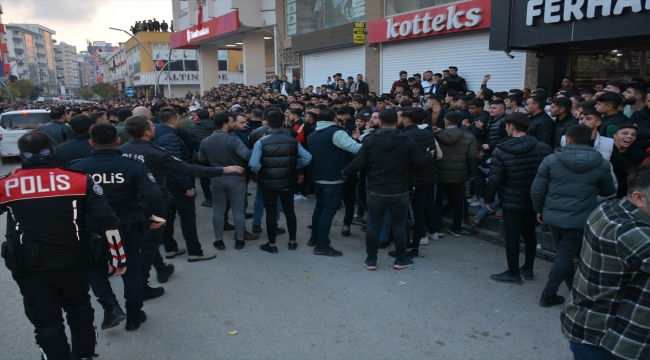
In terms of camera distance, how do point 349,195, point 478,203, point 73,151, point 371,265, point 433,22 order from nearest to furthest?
1. point 371,265
2. point 73,151
3. point 349,195
4. point 478,203
5. point 433,22

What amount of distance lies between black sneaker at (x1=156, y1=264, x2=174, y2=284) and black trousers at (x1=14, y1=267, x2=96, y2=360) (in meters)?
1.82

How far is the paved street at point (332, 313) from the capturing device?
377cm

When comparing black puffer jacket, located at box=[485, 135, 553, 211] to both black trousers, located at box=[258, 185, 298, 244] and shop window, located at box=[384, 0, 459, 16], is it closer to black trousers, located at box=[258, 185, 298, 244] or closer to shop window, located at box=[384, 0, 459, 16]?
black trousers, located at box=[258, 185, 298, 244]

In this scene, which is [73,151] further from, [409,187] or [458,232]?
[458,232]

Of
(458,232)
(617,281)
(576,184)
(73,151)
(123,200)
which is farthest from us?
(458,232)

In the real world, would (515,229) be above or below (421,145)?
below

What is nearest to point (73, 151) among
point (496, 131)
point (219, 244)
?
point (219, 244)

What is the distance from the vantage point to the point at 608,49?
9.68m

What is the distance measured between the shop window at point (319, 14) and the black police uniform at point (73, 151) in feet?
40.6

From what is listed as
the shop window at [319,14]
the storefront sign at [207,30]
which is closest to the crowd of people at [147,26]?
the storefront sign at [207,30]

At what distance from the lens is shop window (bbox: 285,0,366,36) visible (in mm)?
16578

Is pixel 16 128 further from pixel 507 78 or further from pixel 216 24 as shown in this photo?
pixel 507 78

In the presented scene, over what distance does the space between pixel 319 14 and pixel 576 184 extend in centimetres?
1606

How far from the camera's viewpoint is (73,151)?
18.2 ft
